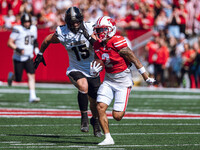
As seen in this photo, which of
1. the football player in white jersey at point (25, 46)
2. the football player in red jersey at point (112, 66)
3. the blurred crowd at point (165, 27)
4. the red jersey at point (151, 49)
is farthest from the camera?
the red jersey at point (151, 49)

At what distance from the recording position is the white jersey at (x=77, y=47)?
23.7 feet

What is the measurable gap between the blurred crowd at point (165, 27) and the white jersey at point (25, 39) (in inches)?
248

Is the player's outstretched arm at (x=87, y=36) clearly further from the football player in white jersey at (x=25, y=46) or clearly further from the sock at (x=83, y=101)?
the football player in white jersey at (x=25, y=46)

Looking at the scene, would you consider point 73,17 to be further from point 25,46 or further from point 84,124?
point 25,46

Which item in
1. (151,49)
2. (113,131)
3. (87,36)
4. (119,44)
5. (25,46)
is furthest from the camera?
(151,49)

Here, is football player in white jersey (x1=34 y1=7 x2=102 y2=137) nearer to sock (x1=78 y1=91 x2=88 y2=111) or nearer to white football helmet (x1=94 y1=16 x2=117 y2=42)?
sock (x1=78 y1=91 x2=88 y2=111)

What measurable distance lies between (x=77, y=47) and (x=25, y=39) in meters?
5.11

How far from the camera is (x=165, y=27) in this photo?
18609 mm

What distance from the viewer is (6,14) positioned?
2231 cm

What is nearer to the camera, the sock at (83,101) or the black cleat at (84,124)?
the black cleat at (84,124)

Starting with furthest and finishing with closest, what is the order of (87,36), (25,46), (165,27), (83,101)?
(165,27) < (25,46) < (83,101) < (87,36)

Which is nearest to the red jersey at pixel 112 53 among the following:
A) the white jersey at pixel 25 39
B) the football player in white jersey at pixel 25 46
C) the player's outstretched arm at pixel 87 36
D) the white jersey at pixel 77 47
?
the player's outstretched arm at pixel 87 36

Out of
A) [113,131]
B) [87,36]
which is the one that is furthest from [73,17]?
[113,131]

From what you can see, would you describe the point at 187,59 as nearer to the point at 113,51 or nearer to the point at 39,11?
the point at 39,11
